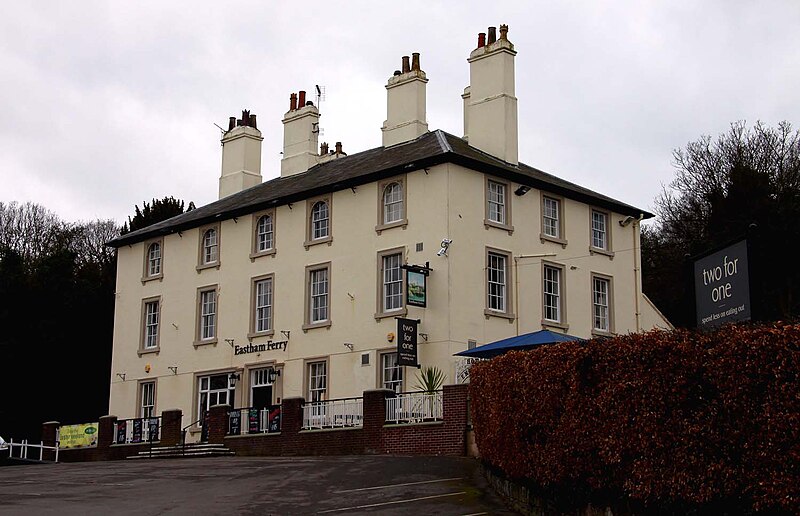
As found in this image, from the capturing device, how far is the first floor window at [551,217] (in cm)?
3581

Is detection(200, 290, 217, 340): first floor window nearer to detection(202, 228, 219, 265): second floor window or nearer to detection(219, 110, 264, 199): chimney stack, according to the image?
detection(202, 228, 219, 265): second floor window

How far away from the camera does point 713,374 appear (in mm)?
11359

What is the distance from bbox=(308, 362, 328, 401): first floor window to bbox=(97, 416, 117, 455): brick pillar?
7952 millimetres

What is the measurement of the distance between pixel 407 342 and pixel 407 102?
9.92 m

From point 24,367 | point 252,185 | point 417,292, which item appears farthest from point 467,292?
point 24,367

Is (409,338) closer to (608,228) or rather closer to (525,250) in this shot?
(525,250)

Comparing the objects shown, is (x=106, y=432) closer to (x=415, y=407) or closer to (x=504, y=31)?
(x=415, y=407)

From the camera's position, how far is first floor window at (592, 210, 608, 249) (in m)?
37.4

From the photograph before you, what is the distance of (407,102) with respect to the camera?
37500 millimetres

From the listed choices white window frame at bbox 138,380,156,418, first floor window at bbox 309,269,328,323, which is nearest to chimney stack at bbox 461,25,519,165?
first floor window at bbox 309,269,328,323

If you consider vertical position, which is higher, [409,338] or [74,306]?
[74,306]

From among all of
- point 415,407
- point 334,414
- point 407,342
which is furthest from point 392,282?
point 415,407

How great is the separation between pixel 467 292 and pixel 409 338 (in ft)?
7.79

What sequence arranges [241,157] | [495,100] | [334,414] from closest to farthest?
[334,414], [495,100], [241,157]
